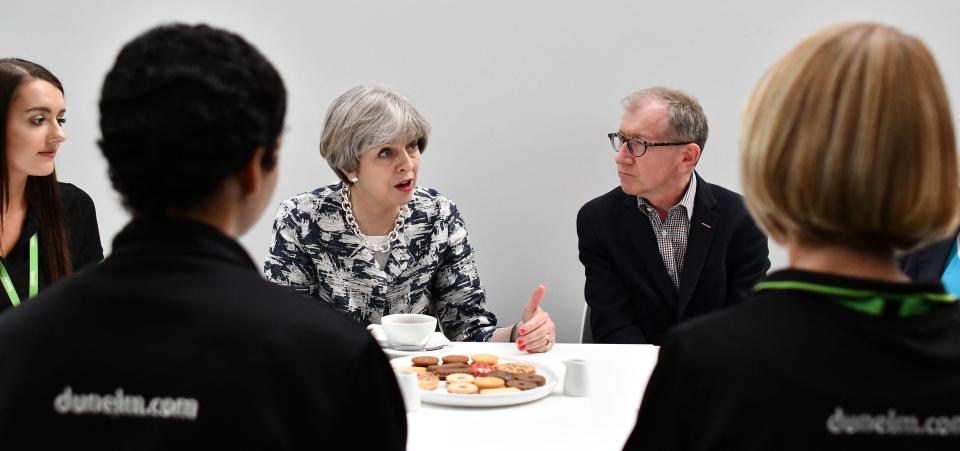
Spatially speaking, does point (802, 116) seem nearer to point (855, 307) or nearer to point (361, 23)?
point (855, 307)

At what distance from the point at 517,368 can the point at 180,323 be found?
1216mm

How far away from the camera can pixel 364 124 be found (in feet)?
8.97

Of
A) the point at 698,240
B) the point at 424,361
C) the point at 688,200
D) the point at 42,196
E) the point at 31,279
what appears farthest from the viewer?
the point at 688,200

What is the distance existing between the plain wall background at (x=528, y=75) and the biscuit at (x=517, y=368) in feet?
6.28

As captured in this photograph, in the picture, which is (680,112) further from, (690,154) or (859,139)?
(859,139)

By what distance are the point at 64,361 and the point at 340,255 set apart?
1873 millimetres

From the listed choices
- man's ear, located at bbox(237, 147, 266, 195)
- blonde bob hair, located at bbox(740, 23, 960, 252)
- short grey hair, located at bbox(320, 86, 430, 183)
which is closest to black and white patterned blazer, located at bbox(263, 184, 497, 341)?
short grey hair, located at bbox(320, 86, 430, 183)

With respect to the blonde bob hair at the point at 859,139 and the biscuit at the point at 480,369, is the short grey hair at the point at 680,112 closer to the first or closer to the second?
the biscuit at the point at 480,369

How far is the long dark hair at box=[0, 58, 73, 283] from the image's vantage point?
8.19ft

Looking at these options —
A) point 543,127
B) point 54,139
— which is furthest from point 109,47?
point 543,127

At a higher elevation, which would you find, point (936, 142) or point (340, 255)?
point (936, 142)

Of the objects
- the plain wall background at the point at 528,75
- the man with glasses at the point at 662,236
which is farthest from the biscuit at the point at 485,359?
the plain wall background at the point at 528,75

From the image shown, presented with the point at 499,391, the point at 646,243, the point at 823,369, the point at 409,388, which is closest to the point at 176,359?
the point at 823,369

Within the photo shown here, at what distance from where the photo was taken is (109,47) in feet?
13.3
